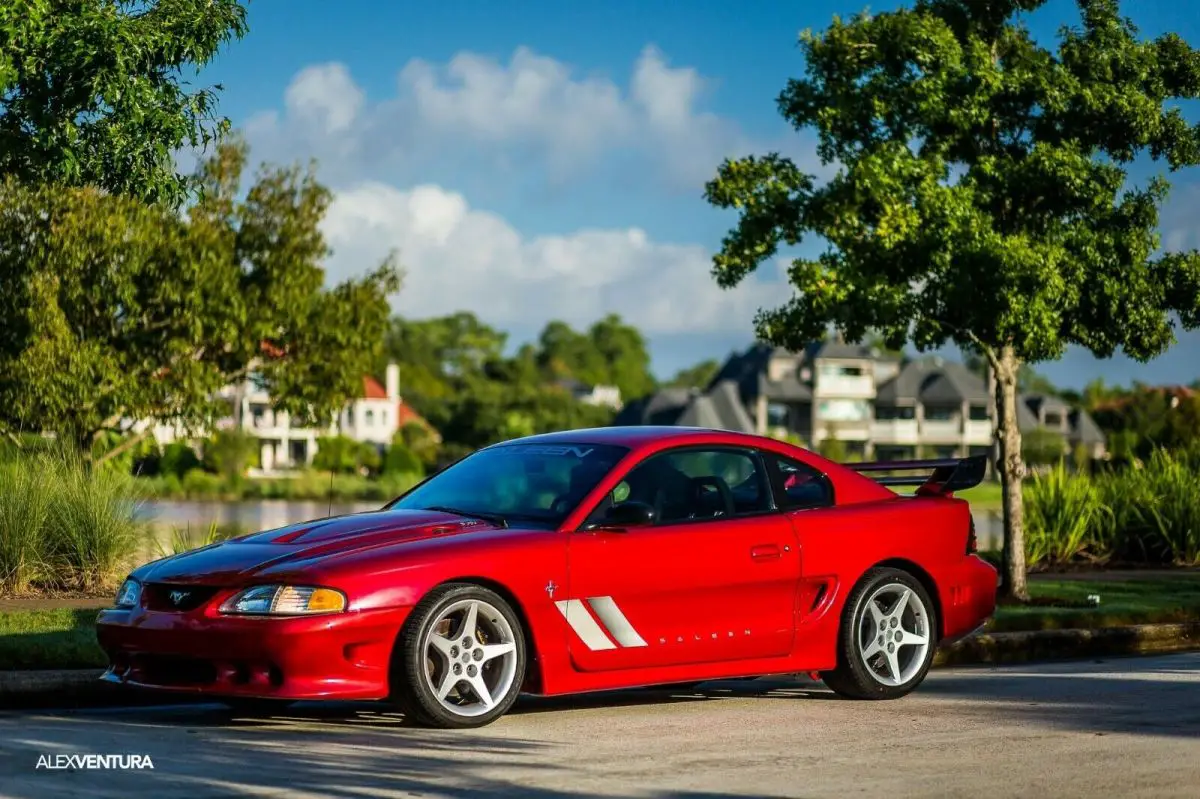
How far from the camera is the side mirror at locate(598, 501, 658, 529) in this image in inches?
345

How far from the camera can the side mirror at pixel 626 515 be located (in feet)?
28.8

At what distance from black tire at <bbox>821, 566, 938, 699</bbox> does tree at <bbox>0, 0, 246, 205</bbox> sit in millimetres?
6441

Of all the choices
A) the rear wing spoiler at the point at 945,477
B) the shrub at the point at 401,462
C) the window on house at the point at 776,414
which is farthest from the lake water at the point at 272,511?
the window on house at the point at 776,414

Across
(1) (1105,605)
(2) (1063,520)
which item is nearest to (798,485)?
(1) (1105,605)

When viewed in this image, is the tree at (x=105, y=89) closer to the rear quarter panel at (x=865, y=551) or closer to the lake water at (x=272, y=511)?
the rear quarter panel at (x=865, y=551)

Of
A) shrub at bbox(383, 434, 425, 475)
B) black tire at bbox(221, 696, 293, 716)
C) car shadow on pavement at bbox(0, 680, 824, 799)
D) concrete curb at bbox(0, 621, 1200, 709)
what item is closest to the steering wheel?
car shadow on pavement at bbox(0, 680, 824, 799)

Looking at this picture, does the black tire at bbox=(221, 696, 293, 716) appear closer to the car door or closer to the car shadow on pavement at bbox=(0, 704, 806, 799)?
the car shadow on pavement at bbox=(0, 704, 806, 799)

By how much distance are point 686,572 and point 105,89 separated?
6.26m

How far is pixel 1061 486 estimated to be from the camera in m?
20.7

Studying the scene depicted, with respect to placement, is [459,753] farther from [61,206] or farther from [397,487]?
[397,487]

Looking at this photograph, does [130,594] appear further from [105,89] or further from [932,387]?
[932,387]

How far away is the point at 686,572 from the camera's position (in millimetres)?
8945

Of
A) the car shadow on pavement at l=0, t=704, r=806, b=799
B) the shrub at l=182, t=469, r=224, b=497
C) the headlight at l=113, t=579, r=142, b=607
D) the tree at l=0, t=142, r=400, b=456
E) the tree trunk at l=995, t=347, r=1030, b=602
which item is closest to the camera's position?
the car shadow on pavement at l=0, t=704, r=806, b=799

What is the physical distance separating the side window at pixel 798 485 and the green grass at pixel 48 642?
13.0 feet
